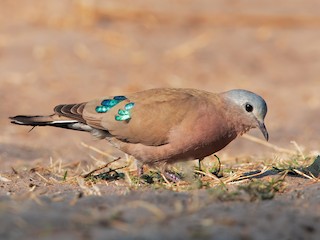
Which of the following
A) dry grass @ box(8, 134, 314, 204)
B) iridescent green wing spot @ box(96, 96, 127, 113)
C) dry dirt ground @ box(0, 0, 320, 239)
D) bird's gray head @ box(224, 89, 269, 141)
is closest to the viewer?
dry dirt ground @ box(0, 0, 320, 239)

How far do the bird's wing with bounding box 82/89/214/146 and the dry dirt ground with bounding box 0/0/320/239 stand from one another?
425mm

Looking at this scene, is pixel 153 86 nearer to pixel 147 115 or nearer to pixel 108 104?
pixel 108 104

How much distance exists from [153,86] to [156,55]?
5.75 feet

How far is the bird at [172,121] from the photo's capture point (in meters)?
5.27

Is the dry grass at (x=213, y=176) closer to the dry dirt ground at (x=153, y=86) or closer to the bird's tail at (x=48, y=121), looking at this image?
the dry dirt ground at (x=153, y=86)

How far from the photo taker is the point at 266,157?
669 centimetres

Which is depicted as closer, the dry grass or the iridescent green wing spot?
the dry grass

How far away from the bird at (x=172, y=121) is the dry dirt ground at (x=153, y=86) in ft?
0.97

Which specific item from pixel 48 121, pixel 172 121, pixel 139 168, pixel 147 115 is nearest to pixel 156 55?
pixel 48 121

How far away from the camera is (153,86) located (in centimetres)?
1142

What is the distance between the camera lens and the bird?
207 inches

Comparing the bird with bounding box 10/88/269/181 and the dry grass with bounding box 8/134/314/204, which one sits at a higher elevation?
the bird with bounding box 10/88/269/181

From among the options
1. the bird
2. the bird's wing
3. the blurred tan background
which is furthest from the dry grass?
the blurred tan background

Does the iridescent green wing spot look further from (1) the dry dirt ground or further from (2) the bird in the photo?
(1) the dry dirt ground
